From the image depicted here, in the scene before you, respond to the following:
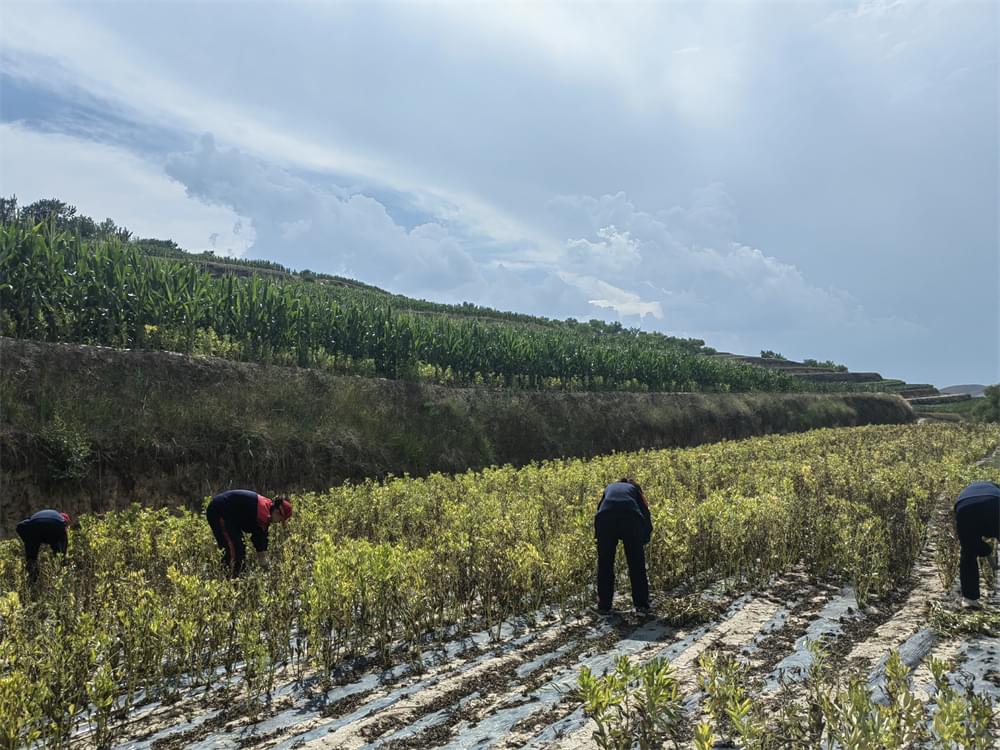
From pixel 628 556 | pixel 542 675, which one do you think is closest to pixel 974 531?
pixel 628 556

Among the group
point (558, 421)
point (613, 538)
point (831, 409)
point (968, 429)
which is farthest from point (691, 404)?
point (613, 538)

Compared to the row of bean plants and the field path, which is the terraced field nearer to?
the field path

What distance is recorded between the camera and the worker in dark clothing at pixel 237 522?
7754mm

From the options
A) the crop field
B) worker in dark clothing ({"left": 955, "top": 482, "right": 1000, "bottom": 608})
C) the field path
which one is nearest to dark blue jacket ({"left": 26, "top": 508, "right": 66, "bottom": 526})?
the crop field

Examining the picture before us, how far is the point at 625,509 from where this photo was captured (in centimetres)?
688

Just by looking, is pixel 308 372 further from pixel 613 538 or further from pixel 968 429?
pixel 968 429

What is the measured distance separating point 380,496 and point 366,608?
532cm

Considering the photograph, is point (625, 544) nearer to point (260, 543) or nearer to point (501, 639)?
point (501, 639)

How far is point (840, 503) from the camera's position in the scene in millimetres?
10086

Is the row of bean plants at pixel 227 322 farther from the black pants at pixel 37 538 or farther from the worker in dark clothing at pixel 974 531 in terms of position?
the worker in dark clothing at pixel 974 531

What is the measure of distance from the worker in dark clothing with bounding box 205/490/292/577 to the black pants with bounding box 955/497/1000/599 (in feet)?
28.1

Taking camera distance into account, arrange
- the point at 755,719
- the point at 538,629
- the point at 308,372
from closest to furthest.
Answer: the point at 755,719 < the point at 538,629 < the point at 308,372

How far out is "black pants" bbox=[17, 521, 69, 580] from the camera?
762cm

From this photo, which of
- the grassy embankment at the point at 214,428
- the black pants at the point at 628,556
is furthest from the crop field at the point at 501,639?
the grassy embankment at the point at 214,428
